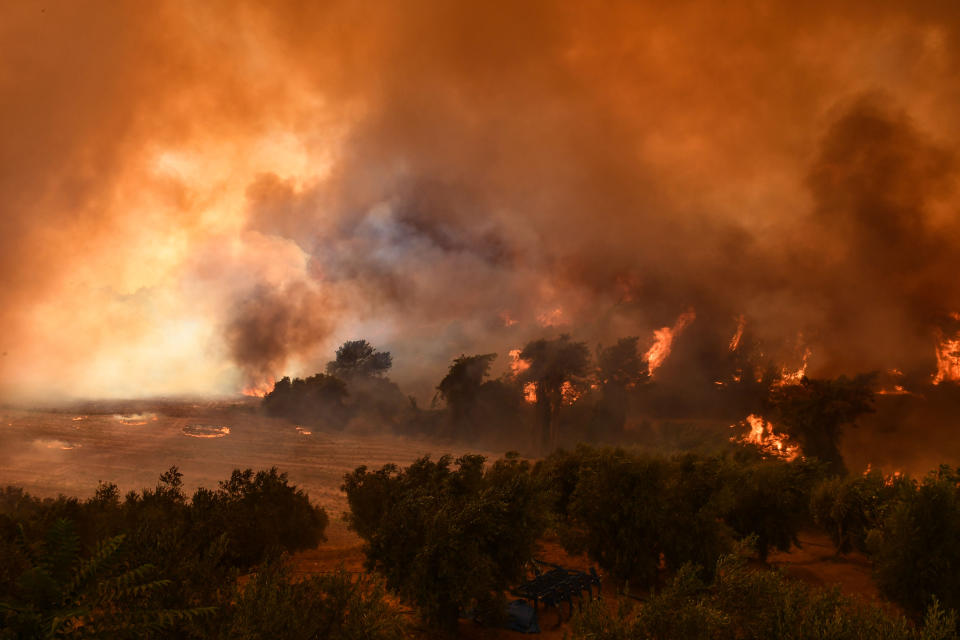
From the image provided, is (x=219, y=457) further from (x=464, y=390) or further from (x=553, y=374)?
(x=553, y=374)

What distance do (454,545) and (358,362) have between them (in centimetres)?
6525

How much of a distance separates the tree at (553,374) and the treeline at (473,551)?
30620 millimetres

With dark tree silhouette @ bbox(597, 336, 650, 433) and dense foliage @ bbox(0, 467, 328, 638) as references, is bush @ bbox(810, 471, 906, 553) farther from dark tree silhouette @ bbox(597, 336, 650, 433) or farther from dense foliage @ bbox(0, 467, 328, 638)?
dark tree silhouette @ bbox(597, 336, 650, 433)

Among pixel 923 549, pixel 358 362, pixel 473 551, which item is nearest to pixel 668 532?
pixel 923 549

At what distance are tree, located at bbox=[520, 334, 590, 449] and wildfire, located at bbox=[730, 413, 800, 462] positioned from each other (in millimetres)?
18599

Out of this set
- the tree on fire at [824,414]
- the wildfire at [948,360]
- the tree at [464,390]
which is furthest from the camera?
the tree at [464,390]

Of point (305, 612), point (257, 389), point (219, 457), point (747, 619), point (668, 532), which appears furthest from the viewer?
point (257, 389)

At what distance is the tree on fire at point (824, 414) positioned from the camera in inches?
1511

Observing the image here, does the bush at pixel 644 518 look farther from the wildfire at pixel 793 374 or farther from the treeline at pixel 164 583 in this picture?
the wildfire at pixel 793 374

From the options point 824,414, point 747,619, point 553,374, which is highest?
point 553,374

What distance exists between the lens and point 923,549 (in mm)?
14695

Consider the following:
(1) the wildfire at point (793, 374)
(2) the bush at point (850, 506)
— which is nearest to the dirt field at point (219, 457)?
(2) the bush at point (850, 506)

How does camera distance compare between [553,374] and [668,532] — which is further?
[553,374]

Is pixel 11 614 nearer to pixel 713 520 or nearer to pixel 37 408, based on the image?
pixel 713 520
